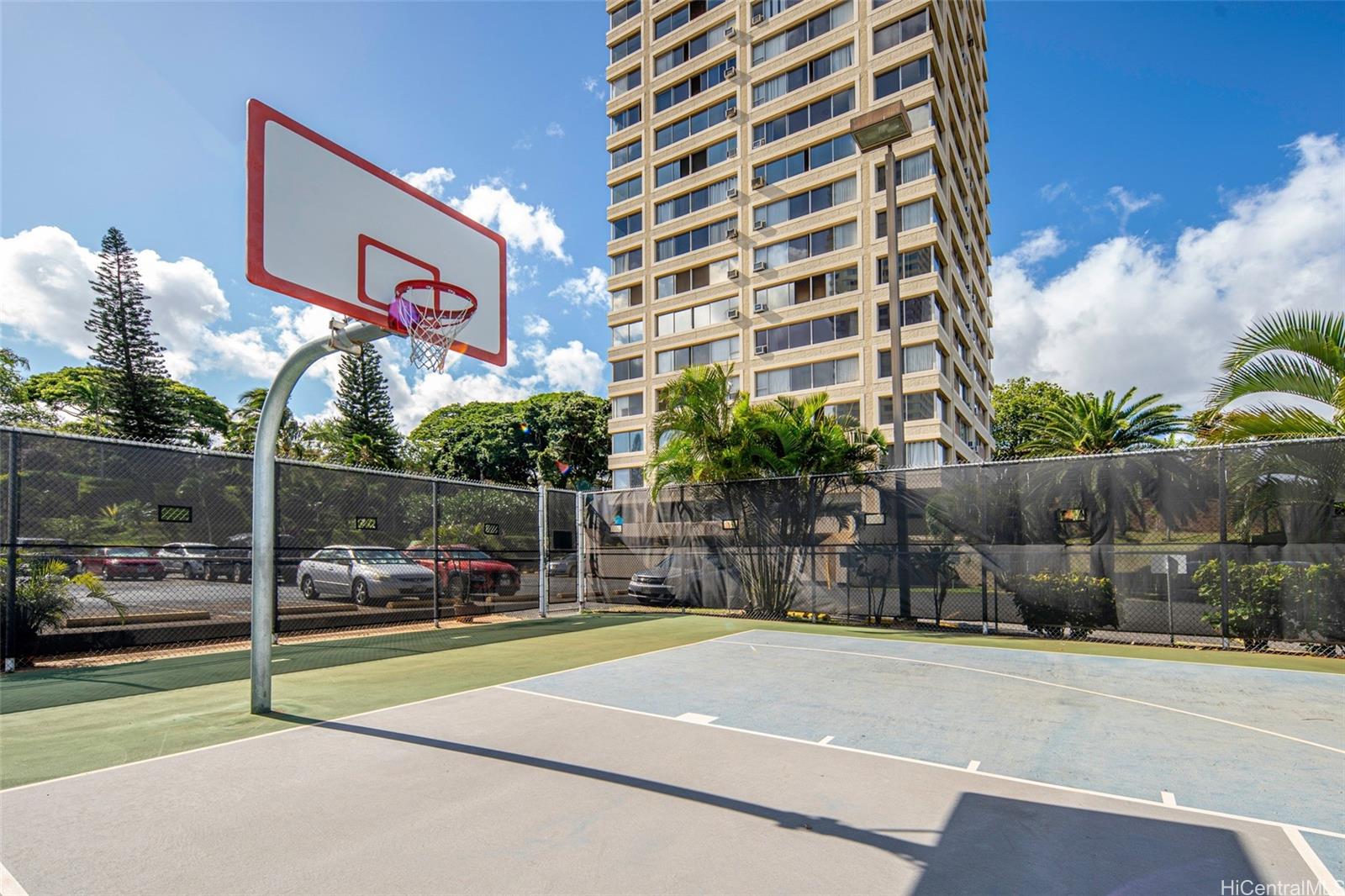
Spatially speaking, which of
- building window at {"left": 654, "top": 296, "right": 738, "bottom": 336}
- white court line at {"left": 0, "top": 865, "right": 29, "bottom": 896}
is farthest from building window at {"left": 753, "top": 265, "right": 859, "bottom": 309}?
white court line at {"left": 0, "top": 865, "right": 29, "bottom": 896}

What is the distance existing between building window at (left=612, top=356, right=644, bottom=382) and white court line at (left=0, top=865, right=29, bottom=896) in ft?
118

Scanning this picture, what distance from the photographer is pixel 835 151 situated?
107ft

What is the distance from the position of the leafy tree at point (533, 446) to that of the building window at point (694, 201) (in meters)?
16.4

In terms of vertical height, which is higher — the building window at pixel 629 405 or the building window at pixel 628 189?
the building window at pixel 628 189

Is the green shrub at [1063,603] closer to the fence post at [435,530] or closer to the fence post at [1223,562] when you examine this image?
the fence post at [1223,562]

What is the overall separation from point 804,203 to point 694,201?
268 inches

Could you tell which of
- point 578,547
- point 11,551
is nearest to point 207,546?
Answer: point 11,551

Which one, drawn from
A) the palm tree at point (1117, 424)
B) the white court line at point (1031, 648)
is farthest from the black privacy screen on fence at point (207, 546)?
the palm tree at point (1117, 424)

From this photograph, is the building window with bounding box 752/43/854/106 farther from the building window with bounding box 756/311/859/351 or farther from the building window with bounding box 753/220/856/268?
the building window with bounding box 756/311/859/351

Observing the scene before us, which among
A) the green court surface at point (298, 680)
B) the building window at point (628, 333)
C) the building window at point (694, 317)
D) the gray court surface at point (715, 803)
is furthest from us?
the building window at point (628, 333)

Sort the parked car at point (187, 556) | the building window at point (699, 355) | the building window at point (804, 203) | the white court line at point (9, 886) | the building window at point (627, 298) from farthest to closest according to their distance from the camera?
the building window at point (627, 298), the building window at point (699, 355), the building window at point (804, 203), the parked car at point (187, 556), the white court line at point (9, 886)

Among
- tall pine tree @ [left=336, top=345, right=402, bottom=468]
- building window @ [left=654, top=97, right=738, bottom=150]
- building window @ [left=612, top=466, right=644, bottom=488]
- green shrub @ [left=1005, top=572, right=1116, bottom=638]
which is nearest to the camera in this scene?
green shrub @ [left=1005, top=572, right=1116, bottom=638]

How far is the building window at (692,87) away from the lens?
37.5 m

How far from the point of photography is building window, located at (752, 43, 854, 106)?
32.8 m
